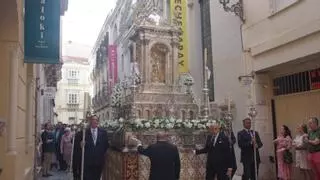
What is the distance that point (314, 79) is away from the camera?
38.9 feet

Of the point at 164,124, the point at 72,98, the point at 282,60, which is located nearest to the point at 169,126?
the point at 164,124

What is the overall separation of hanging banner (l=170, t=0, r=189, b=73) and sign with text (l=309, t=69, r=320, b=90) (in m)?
6.35

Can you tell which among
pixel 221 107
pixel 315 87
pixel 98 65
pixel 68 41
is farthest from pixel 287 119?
pixel 68 41

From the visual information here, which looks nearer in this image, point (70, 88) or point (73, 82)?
point (70, 88)

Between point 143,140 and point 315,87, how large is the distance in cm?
485

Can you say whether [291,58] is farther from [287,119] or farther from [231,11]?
[231,11]

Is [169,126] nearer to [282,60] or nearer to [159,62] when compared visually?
[282,60]

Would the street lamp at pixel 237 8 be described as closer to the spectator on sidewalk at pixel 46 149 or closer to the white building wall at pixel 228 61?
the white building wall at pixel 228 61

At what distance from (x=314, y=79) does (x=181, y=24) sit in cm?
768

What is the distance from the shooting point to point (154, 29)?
15.1 m

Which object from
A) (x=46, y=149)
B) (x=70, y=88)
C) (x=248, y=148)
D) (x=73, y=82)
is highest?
(x=73, y=82)

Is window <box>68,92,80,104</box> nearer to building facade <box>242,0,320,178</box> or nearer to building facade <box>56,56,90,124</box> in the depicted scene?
building facade <box>56,56,90,124</box>

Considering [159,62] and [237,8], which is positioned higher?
[237,8]

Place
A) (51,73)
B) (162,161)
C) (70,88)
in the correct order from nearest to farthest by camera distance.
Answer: (162,161), (51,73), (70,88)
